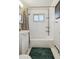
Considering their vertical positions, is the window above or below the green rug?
above

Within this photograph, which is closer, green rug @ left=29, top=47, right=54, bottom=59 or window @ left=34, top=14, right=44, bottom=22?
green rug @ left=29, top=47, right=54, bottom=59

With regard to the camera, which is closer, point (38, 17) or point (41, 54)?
point (41, 54)

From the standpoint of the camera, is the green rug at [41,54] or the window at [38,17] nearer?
the green rug at [41,54]

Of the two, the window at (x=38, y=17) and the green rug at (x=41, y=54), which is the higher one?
the window at (x=38, y=17)

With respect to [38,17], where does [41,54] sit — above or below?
below
